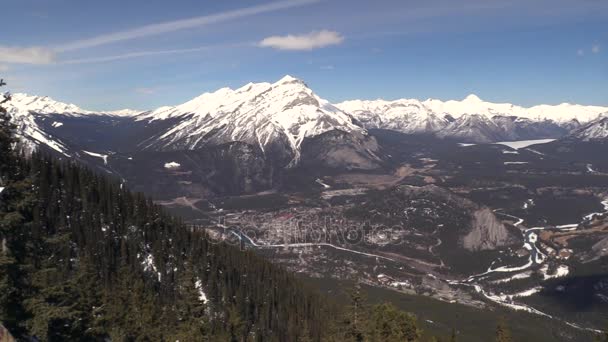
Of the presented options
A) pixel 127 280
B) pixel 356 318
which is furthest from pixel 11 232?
pixel 127 280

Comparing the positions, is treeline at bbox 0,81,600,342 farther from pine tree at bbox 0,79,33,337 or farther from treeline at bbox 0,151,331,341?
treeline at bbox 0,151,331,341

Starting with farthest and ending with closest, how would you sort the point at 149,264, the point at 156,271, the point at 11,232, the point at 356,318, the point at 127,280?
the point at 149,264 → the point at 156,271 → the point at 127,280 → the point at 356,318 → the point at 11,232

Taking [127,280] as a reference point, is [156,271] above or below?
below

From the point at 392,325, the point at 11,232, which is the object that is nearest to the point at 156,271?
the point at 392,325

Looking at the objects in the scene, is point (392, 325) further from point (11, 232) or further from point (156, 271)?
point (156, 271)

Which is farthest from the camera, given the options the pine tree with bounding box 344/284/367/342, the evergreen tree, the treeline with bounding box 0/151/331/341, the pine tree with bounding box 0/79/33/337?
the evergreen tree

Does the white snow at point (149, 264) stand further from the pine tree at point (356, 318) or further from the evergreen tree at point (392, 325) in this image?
the pine tree at point (356, 318)

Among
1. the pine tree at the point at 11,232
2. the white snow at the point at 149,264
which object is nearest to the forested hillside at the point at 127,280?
the pine tree at the point at 11,232

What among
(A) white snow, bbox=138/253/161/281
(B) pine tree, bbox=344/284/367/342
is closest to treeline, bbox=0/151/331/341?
(A) white snow, bbox=138/253/161/281

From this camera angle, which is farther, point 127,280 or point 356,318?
point 127,280

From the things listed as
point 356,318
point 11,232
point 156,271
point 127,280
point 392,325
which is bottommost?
point 156,271

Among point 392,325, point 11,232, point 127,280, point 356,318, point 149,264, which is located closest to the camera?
point 11,232
